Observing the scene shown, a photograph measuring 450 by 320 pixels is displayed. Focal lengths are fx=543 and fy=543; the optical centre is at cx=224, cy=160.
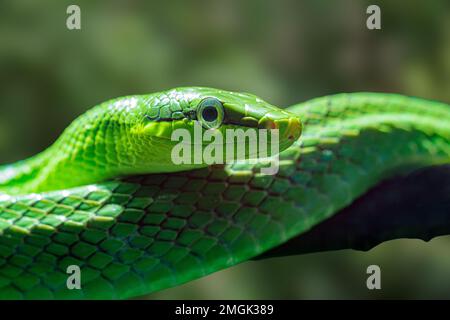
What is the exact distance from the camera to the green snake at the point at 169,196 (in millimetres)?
1393

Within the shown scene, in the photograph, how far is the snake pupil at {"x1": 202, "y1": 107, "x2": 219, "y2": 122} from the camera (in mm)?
1398

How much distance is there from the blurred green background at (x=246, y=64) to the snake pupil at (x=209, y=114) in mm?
2483

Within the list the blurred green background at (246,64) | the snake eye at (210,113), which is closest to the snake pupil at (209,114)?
the snake eye at (210,113)

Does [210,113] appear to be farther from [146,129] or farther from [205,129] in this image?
[146,129]

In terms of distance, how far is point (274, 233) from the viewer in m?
1.49

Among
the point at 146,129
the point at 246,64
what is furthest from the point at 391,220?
the point at 246,64

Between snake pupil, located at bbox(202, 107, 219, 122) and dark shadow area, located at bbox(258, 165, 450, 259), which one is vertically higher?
snake pupil, located at bbox(202, 107, 219, 122)

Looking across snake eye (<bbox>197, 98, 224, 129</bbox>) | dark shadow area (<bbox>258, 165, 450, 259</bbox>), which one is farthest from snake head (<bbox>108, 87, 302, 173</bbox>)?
dark shadow area (<bbox>258, 165, 450, 259</bbox>)

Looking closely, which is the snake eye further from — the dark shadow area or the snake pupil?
the dark shadow area

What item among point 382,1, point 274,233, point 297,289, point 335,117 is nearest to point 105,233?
point 274,233

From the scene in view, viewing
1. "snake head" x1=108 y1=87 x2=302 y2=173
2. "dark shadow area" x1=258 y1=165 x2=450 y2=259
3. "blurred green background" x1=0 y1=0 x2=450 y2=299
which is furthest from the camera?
"blurred green background" x1=0 y1=0 x2=450 y2=299

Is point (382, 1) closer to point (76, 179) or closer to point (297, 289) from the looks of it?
point (297, 289)

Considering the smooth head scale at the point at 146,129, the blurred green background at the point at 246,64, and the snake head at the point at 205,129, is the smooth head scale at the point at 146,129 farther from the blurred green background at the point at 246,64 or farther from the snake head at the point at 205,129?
the blurred green background at the point at 246,64

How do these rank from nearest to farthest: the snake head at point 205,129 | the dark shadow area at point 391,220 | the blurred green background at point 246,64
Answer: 1. the snake head at point 205,129
2. the dark shadow area at point 391,220
3. the blurred green background at point 246,64
